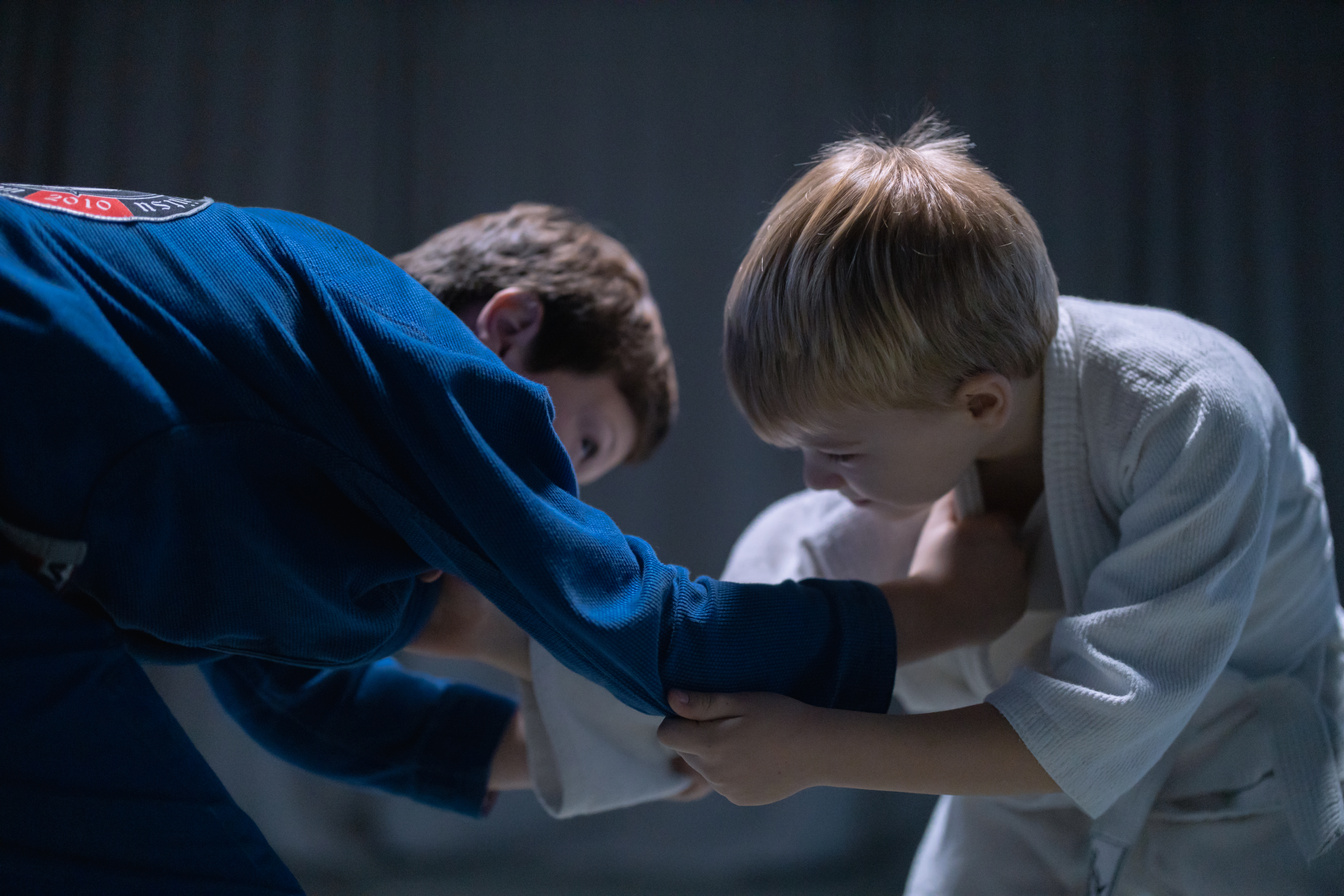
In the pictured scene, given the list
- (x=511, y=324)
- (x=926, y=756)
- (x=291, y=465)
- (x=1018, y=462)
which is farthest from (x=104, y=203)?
(x=1018, y=462)

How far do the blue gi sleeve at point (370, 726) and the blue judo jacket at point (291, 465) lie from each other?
193 millimetres

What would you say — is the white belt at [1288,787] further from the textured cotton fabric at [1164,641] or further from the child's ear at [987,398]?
the child's ear at [987,398]

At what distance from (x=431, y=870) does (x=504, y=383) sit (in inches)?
43.2

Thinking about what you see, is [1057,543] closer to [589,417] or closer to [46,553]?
[589,417]

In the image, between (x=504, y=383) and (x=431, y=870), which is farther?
(x=431, y=870)

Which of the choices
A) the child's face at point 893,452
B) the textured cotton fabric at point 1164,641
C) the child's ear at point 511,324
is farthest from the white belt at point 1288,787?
the child's ear at point 511,324

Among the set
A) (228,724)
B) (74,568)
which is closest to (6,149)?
(228,724)

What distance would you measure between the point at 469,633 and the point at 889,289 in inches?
16.5

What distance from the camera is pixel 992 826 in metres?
0.76

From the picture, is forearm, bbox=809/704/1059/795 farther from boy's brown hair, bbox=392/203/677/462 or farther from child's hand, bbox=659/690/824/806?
boy's brown hair, bbox=392/203/677/462

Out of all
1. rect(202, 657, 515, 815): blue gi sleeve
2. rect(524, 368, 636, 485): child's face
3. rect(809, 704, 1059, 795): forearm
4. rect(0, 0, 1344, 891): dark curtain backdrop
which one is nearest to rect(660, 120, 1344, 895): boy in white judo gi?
rect(809, 704, 1059, 795): forearm

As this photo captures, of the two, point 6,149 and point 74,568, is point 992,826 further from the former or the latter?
point 6,149

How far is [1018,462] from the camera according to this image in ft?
2.52

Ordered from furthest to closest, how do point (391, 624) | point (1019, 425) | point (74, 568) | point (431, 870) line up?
1. point (431, 870)
2. point (1019, 425)
3. point (391, 624)
4. point (74, 568)
